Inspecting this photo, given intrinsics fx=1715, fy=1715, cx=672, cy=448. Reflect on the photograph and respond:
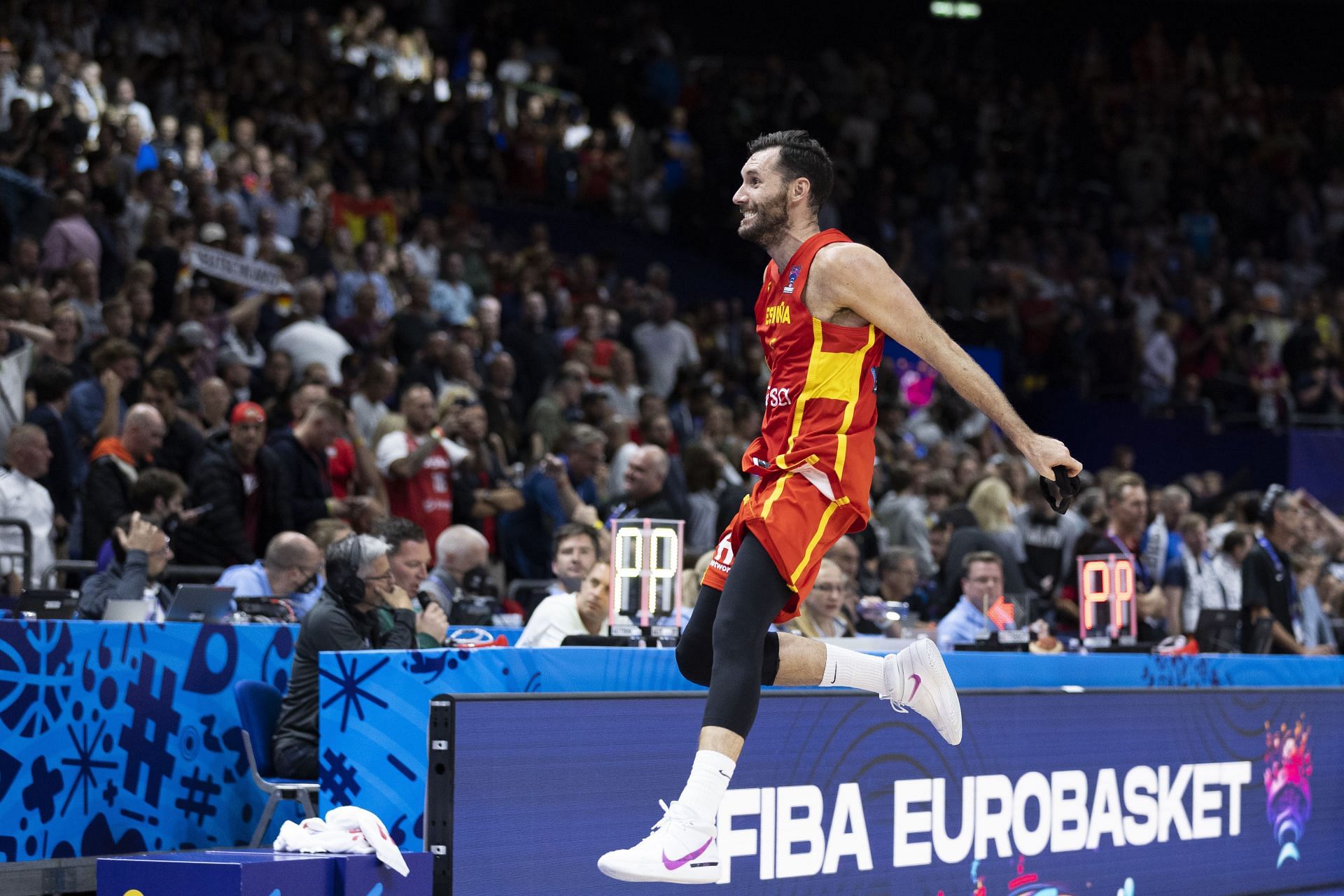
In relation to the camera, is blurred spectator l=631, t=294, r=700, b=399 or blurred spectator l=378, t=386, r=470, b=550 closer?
blurred spectator l=378, t=386, r=470, b=550

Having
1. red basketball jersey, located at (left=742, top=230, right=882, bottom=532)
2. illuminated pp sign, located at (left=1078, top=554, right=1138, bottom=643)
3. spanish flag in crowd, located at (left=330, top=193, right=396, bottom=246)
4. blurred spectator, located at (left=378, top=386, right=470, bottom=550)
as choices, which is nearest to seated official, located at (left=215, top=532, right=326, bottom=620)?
blurred spectator, located at (left=378, top=386, right=470, bottom=550)

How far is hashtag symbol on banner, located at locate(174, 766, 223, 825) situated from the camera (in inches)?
259

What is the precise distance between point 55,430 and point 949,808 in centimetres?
525

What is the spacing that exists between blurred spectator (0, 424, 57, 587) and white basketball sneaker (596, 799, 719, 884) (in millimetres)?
5151

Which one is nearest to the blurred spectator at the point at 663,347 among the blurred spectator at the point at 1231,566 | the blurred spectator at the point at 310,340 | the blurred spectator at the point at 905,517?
the blurred spectator at the point at 905,517

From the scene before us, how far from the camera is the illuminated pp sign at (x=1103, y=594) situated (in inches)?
304

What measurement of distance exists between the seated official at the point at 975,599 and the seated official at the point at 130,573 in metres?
3.61

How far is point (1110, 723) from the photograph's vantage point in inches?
266

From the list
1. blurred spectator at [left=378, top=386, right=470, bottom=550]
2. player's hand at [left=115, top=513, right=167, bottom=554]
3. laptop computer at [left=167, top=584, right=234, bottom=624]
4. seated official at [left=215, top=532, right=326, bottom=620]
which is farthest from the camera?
blurred spectator at [left=378, top=386, right=470, bottom=550]

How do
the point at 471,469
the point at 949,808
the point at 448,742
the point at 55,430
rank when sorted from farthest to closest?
the point at 471,469, the point at 55,430, the point at 949,808, the point at 448,742

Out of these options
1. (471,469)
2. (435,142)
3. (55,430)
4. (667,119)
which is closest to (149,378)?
(55,430)

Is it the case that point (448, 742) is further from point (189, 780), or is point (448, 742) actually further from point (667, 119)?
point (667, 119)

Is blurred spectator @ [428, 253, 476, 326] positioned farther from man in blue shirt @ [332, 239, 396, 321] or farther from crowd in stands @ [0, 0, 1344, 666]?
man in blue shirt @ [332, 239, 396, 321]

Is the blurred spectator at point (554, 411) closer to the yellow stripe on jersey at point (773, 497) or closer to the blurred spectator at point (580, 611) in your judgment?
the blurred spectator at point (580, 611)
